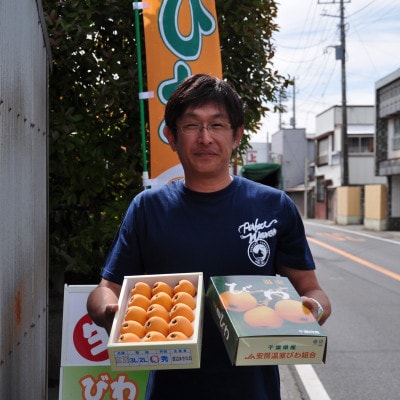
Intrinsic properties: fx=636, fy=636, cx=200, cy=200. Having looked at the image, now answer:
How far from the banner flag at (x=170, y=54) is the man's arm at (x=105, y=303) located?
2.26m

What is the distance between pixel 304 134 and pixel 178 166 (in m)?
70.6

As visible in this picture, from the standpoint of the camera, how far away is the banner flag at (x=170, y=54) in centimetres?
450

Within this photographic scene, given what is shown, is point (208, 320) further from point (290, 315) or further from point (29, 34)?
point (29, 34)

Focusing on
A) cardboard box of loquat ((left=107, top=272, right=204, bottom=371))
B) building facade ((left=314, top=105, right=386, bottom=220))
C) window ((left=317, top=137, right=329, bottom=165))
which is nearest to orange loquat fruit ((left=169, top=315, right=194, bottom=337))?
cardboard box of loquat ((left=107, top=272, right=204, bottom=371))

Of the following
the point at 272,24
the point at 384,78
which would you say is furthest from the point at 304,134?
the point at 272,24

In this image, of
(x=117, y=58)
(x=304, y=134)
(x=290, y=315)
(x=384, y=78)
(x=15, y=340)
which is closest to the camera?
(x=290, y=315)

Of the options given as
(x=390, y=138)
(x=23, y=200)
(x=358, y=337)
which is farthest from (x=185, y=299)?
(x=390, y=138)

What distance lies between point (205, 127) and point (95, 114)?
2948mm

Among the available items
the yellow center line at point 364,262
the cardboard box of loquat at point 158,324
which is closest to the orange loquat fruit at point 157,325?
the cardboard box of loquat at point 158,324

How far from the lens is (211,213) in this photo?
2.22 m

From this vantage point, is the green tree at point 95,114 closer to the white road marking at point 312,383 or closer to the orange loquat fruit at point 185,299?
the white road marking at point 312,383

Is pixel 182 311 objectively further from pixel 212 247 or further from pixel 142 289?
pixel 212 247

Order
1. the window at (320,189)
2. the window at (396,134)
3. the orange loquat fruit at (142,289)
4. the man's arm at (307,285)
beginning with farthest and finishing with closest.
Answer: the window at (320,189) < the window at (396,134) < the man's arm at (307,285) < the orange loquat fruit at (142,289)

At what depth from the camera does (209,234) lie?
2178 millimetres
